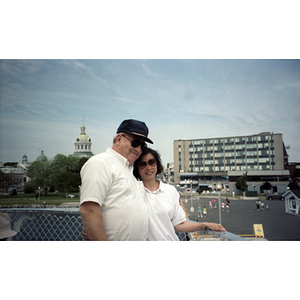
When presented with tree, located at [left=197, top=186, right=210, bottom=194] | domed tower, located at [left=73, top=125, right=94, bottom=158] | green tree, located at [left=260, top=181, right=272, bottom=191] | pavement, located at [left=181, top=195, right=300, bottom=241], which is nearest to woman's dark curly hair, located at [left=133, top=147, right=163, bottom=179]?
domed tower, located at [left=73, top=125, right=94, bottom=158]

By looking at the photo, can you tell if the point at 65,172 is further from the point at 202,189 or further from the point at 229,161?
the point at 229,161

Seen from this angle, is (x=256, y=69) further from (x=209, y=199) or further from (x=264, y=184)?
(x=209, y=199)

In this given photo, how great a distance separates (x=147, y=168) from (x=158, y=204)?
0.82 ft

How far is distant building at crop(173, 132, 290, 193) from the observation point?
4715 millimetres

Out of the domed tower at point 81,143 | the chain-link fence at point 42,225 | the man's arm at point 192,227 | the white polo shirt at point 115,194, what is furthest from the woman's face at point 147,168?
the domed tower at point 81,143

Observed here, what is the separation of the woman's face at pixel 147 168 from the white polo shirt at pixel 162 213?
0.09 metres

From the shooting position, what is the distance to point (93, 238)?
0.97m

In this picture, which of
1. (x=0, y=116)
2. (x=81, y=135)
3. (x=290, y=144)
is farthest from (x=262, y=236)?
(x=0, y=116)

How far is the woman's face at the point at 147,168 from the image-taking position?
4.53 ft

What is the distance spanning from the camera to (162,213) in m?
1.32

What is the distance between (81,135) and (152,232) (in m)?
3.43

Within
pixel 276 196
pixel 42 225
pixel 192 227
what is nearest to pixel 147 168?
pixel 192 227

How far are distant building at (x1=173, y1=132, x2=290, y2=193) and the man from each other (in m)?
3.35

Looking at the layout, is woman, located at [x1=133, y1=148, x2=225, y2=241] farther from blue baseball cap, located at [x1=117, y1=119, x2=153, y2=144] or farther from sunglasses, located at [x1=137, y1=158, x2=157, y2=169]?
blue baseball cap, located at [x1=117, y1=119, x2=153, y2=144]
